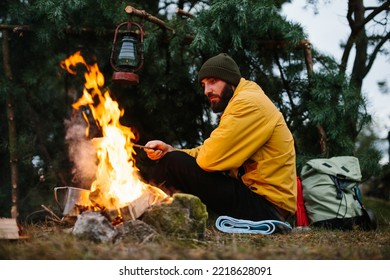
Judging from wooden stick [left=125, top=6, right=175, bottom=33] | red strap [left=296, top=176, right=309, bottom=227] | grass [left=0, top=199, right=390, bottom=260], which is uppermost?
wooden stick [left=125, top=6, right=175, bottom=33]

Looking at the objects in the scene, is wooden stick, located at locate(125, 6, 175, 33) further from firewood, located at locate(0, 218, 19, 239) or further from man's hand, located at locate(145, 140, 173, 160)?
firewood, located at locate(0, 218, 19, 239)

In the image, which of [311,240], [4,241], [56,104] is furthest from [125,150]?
[56,104]

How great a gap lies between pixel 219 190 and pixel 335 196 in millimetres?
1326

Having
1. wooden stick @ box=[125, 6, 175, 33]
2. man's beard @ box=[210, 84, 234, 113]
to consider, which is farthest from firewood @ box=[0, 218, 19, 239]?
wooden stick @ box=[125, 6, 175, 33]

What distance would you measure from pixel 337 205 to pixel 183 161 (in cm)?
167

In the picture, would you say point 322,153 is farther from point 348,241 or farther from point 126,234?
point 126,234

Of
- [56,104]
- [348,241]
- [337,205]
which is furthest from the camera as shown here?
[56,104]

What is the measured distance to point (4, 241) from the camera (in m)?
3.14

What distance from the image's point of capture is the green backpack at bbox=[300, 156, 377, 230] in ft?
15.4

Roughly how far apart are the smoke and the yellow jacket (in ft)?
7.49

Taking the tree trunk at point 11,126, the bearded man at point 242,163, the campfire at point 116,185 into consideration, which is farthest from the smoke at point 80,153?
the bearded man at point 242,163

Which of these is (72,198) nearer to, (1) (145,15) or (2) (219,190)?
(2) (219,190)

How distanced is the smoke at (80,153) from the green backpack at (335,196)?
2.70m

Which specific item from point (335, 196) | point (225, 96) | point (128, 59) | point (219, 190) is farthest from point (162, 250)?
point (335, 196)
